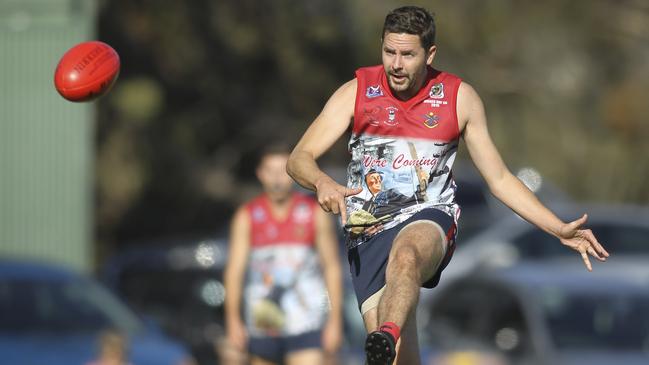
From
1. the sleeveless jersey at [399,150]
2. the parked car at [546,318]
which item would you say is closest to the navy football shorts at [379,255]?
the sleeveless jersey at [399,150]

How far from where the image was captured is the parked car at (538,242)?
16156 millimetres

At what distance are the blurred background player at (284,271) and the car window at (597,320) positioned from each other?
2.94m

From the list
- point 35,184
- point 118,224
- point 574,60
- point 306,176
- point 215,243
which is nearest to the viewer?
point 306,176

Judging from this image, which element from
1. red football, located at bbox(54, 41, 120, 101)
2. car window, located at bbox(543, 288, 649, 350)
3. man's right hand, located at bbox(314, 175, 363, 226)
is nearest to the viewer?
man's right hand, located at bbox(314, 175, 363, 226)

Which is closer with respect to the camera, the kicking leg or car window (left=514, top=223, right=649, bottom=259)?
the kicking leg

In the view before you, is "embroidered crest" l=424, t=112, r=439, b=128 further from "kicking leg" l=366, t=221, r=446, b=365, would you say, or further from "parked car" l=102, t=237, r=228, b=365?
"parked car" l=102, t=237, r=228, b=365

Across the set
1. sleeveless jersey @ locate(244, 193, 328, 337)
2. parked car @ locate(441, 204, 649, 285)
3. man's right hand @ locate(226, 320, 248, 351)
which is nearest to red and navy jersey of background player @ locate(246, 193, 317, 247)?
sleeveless jersey @ locate(244, 193, 328, 337)

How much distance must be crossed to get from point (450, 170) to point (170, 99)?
56.2 ft

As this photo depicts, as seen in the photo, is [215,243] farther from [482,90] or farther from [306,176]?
[482,90]

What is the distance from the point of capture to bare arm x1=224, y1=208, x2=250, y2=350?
10.9 m

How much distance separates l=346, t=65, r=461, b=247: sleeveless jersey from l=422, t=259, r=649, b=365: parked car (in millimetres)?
5001

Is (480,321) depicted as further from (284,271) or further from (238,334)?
(284,271)

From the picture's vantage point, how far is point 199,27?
24250 mm

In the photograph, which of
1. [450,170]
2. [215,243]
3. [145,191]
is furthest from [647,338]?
[145,191]
